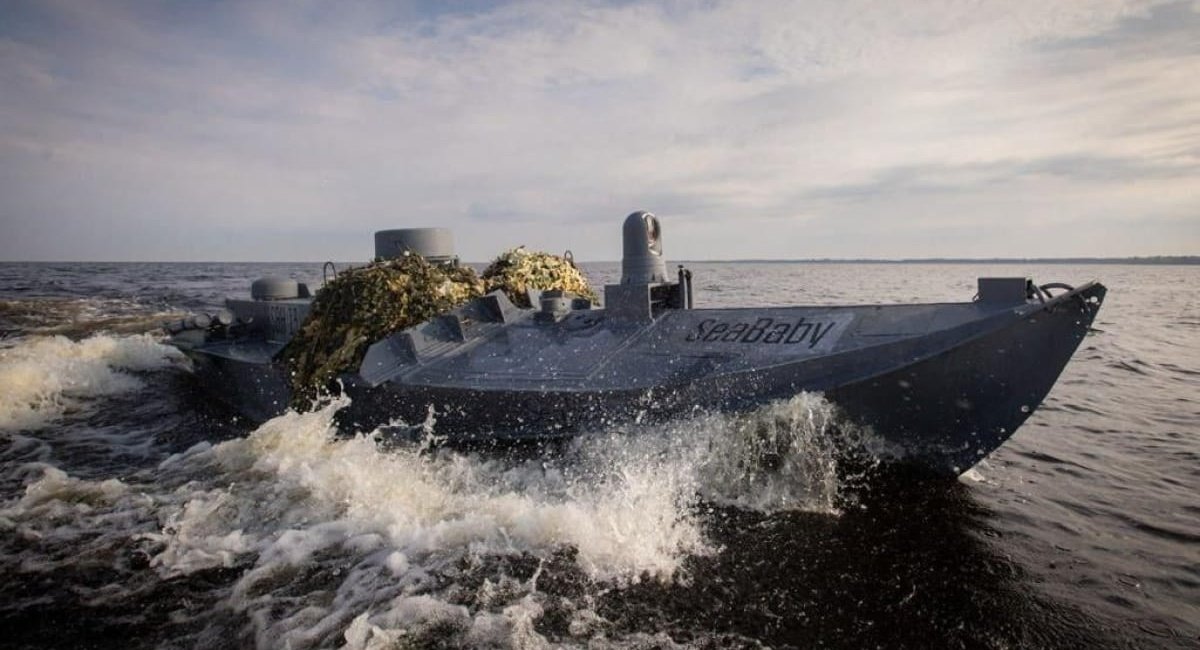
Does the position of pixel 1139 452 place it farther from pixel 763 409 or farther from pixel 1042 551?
pixel 763 409

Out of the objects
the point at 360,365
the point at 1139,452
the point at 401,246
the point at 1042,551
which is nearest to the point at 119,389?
the point at 401,246

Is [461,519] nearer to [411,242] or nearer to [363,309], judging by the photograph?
[363,309]

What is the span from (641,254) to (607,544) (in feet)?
14.4

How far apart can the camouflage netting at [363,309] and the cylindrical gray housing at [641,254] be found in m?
2.23

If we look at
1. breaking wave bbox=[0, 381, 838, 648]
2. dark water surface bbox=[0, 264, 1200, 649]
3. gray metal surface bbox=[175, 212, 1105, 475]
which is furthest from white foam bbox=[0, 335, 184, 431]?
gray metal surface bbox=[175, 212, 1105, 475]

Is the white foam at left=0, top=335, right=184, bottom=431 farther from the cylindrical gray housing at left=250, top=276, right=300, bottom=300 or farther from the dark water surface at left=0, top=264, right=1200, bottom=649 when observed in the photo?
the cylindrical gray housing at left=250, top=276, right=300, bottom=300

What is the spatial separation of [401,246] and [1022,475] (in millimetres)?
10234

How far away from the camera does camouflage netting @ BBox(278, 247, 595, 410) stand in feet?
28.8

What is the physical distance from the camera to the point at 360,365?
28.0 ft

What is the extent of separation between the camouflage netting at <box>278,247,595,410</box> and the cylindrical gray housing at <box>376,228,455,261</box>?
159 centimetres

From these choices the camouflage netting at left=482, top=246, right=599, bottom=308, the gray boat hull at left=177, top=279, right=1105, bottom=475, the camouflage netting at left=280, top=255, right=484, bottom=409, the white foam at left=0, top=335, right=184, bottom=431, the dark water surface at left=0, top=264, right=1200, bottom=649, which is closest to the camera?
the dark water surface at left=0, top=264, right=1200, bottom=649

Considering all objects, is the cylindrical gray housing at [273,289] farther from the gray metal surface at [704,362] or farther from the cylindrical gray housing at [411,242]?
the gray metal surface at [704,362]

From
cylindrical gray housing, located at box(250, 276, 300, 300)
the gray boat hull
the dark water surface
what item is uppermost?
cylindrical gray housing, located at box(250, 276, 300, 300)

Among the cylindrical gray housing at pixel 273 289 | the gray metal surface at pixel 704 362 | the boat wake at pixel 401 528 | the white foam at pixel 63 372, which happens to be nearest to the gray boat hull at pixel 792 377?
the gray metal surface at pixel 704 362
